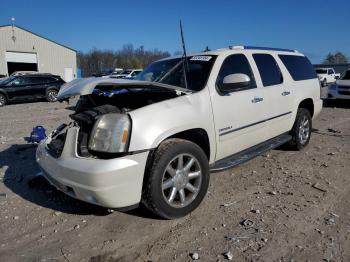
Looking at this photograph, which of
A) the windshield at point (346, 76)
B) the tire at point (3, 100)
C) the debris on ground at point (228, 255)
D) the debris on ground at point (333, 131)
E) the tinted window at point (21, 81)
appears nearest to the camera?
the debris on ground at point (228, 255)

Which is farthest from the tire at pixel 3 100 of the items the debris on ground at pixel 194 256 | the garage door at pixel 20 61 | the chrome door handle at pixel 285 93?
the garage door at pixel 20 61

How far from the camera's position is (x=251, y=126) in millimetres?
4613

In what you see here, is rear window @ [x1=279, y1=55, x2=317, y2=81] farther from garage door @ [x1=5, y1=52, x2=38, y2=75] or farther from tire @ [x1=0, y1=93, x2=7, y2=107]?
garage door @ [x1=5, y1=52, x2=38, y2=75]

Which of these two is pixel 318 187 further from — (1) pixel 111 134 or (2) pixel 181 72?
(1) pixel 111 134

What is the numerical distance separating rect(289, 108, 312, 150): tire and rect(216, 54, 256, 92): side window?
5.30 ft

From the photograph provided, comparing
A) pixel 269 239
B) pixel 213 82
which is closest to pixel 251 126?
pixel 213 82

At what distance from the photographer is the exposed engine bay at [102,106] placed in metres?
3.38

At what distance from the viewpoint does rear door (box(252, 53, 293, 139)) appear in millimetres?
4957

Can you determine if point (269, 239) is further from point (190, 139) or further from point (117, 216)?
point (117, 216)

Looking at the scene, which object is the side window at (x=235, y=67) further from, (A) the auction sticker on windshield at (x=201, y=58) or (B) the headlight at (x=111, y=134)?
(B) the headlight at (x=111, y=134)

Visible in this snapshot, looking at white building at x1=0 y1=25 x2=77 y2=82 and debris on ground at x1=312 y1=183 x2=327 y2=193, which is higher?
white building at x1=0 y1=25 x2=77 y2=82

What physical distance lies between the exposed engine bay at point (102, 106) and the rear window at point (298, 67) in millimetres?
2719

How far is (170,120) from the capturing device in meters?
3.48

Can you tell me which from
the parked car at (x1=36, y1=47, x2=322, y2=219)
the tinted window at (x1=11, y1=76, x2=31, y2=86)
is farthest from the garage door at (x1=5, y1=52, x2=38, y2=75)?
the parked car at (x1=36, y1=47, x2=322, y2=219)
